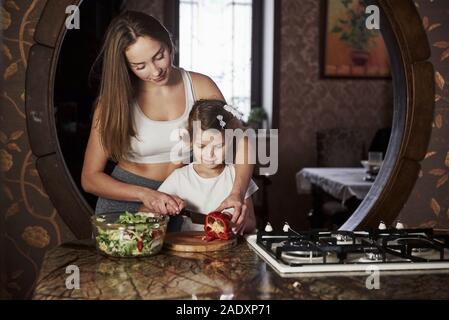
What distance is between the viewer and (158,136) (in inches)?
66.7

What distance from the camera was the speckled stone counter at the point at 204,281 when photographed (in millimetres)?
1185

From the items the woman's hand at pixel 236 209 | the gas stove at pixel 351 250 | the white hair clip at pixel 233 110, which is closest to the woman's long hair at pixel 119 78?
the white hair clip at pixel 233 110

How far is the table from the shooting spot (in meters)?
3.20

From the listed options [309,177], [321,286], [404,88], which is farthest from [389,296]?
[309,177]

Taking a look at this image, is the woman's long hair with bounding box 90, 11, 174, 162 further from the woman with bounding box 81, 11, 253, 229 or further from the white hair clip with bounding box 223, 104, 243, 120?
the white hair clip with bounding box 223, 104, 243, 120

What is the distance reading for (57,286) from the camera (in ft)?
4.03

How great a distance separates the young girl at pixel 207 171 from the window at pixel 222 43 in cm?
14

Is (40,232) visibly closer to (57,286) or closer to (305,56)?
(57,286)

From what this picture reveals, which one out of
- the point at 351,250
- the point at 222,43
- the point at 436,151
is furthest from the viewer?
the point at 222,43

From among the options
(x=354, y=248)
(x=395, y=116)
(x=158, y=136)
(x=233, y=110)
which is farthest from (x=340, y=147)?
(x=354, y=248)

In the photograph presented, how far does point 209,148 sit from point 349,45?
10.8 feet

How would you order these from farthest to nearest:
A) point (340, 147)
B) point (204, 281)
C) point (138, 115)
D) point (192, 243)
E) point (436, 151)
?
point (340, 147) < point (436, 151) < point (138, 115) < point (192, 243) < point (204, 281)

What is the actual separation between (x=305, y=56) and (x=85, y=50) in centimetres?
305

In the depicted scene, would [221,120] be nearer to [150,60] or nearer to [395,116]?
[150,60]
